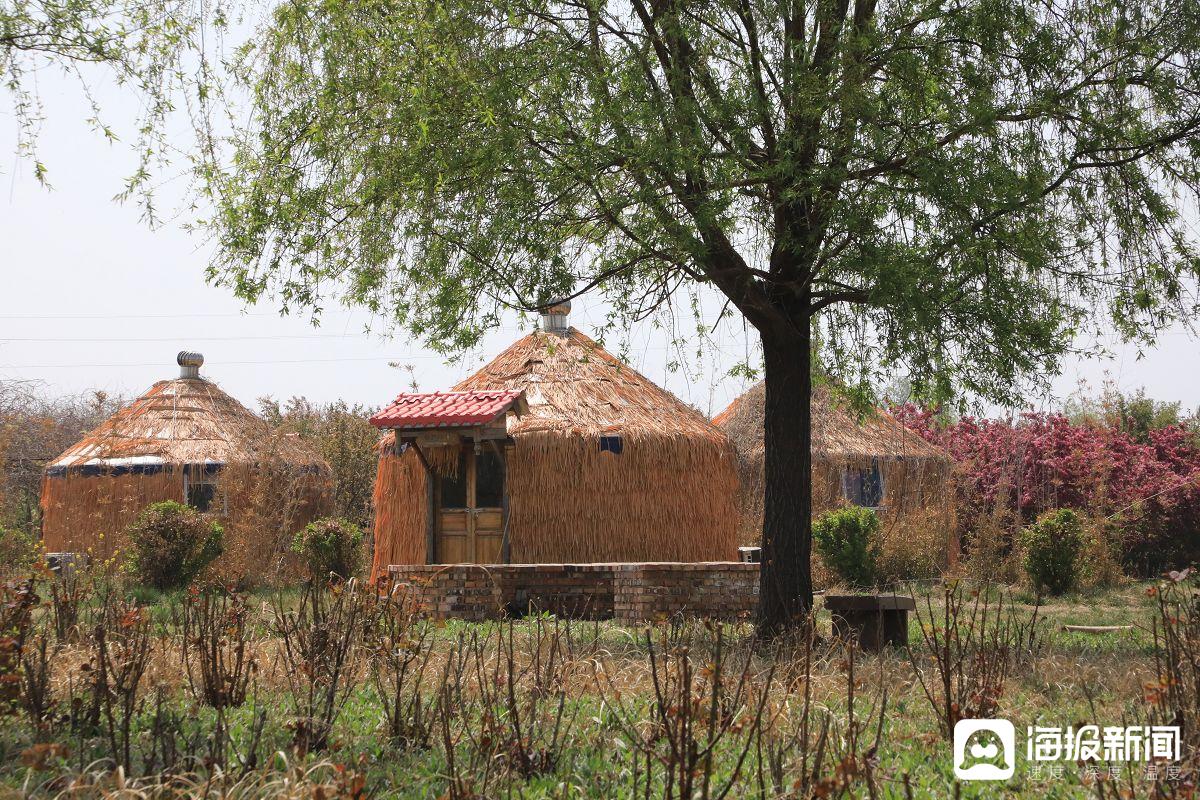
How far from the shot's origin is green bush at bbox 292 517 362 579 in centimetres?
1523

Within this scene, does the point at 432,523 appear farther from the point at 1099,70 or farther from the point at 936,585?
the point at 1099,70

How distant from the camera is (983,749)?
185 inches

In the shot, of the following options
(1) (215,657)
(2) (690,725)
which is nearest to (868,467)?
(1) (215,657)

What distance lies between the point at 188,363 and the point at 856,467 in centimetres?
1304

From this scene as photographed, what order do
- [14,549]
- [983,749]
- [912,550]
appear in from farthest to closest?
[912,550], [14,549], [983,749]

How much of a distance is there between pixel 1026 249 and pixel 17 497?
2167cm

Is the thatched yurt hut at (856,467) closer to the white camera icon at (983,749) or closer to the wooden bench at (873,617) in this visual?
the wooden bench at (873,617)

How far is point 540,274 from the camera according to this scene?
8125 mm

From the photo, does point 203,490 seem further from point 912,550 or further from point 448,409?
point 912,550

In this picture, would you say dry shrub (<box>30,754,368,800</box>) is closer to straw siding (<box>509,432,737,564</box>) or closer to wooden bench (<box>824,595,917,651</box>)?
wooden bench (<box>824,595,917,651</box>)

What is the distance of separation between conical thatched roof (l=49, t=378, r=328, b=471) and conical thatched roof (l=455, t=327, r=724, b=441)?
503cm

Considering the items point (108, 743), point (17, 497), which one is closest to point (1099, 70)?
point (108, 743)

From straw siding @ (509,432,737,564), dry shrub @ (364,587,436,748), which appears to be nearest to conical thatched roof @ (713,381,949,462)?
straw siding @ (509,432,737,564)

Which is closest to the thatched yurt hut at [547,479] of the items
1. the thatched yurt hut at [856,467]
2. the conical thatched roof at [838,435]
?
the thatched yurt hut at [856,467]
